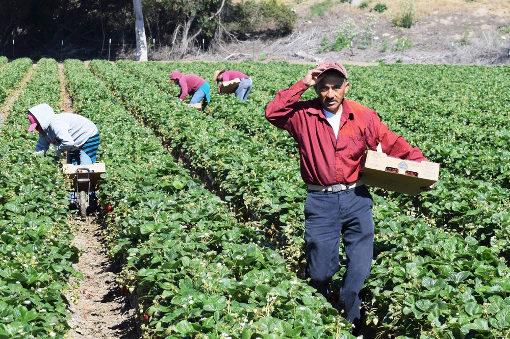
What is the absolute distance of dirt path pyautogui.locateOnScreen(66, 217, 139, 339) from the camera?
19.2 feet

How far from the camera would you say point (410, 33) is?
1929 inches

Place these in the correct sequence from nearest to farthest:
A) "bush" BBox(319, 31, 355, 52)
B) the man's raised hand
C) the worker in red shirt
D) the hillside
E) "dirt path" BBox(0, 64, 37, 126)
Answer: the man's raised hand, the worker in red shirt, "dirt path" BBox(0, 64, 37, 126), the hillside, "bush" BBox(319, 31, 355, 52)

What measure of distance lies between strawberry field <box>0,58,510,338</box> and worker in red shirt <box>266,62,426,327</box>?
331mm

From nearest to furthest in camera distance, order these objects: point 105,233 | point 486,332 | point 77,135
Result: point 486,332
point 105,233
point 77,135

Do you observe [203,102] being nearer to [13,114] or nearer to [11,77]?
[13,114]

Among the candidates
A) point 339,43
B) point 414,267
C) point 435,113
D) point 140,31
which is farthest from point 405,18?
point 414,267

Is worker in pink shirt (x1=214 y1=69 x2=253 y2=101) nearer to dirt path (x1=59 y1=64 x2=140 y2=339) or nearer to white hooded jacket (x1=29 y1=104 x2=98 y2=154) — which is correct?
white hooded jacket (x1=29 y1=104 x2=98 y2=154)

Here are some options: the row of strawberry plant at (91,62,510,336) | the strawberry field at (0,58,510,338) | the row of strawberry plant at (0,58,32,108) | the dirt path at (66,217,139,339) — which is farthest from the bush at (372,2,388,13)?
the dirt path at (66,217,139,339)

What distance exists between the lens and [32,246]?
18.0 feet

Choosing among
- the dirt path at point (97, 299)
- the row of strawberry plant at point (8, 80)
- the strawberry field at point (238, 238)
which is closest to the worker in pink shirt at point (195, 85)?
the strawberry field at point (238, 238)

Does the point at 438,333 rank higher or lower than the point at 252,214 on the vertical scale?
higher

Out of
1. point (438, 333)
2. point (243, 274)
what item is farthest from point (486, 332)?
point (243, 274)

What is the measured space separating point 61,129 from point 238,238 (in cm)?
367

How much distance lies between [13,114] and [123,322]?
9562 mm
